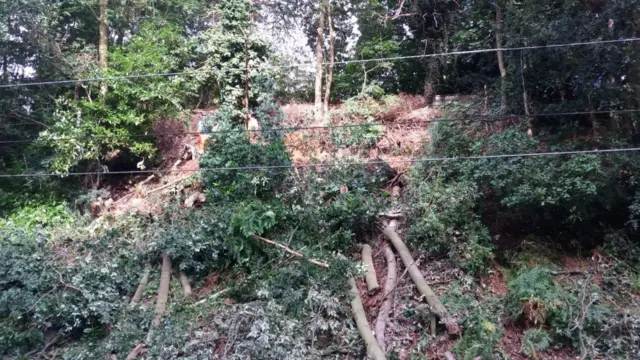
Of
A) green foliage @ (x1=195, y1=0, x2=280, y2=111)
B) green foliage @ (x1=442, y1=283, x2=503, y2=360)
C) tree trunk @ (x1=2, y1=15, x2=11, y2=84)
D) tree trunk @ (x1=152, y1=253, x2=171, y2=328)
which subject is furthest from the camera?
green foliage @ (x1=195, y1=0, x2=280, y2=111)

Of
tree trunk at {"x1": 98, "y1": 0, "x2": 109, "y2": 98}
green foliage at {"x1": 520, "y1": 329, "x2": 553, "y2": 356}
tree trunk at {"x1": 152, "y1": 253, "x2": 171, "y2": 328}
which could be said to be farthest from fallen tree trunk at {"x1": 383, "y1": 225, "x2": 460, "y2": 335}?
tree trunk at {"x1": 98, "y1": 0, "x2": 109, "y2": 98}

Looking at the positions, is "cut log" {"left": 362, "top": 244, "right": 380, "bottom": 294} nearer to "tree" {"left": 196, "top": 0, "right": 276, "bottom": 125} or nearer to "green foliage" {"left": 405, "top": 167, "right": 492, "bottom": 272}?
"green foliage" {"left": 405, "top": 167, "right": 492, "bottom": 272}

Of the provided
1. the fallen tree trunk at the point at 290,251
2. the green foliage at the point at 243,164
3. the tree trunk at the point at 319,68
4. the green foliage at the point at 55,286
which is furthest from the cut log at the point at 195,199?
the tree trunk at the point at 319,68

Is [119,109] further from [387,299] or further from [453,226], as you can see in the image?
[453,226]

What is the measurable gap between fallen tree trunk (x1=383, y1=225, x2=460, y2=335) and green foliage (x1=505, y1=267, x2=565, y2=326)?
1.11m

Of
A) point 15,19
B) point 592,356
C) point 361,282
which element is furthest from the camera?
point 15,19

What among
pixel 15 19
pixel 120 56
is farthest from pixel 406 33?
pixel 15 19

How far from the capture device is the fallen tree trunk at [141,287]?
329 inches

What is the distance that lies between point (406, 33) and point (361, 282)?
10.5 m

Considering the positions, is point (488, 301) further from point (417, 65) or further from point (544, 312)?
point (417, 65)

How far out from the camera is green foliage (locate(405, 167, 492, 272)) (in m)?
8.20

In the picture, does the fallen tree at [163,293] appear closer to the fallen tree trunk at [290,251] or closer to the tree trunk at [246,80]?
the fallen tree trunk at [290,251]

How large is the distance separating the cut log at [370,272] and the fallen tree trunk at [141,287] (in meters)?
4.39

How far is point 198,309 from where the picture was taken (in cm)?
785
